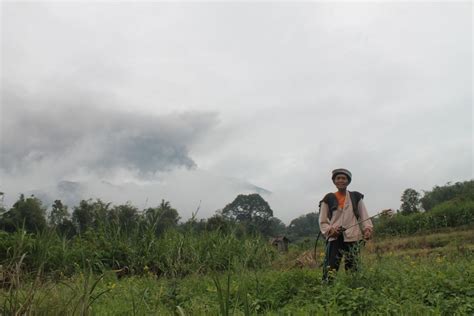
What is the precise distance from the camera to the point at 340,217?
5270mm

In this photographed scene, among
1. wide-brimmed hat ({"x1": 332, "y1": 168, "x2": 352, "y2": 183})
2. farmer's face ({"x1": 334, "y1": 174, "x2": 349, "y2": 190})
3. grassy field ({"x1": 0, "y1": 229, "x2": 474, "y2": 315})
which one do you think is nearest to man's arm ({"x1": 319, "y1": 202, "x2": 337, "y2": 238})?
farmer's face ({"x1": 334, "y1": 174, "x2": 349, "y2": 190})

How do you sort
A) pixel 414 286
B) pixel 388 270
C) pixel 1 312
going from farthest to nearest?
pixel 388 270 → pixel 414 286 → pixel 1 312

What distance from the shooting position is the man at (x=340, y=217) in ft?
16.5

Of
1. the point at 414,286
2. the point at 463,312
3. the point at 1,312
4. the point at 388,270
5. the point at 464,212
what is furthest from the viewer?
the point at 464,212

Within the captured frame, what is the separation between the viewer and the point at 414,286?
402 centimetres

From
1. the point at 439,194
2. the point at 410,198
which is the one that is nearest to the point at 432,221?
the point at 410,198

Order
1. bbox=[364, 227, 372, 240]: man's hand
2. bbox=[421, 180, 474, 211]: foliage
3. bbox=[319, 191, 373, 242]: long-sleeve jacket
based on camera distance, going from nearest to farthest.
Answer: bbox=[364, 227, 372, 240]: man's hand → bbox=[319, 191, 373, 242]: long-sleeve jacket → bbox=[421, 180, 474, 211]: foliage

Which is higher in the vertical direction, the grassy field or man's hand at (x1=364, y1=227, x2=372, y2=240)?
man's hand at (x1=364, y1=227, x2=372, y2=240)

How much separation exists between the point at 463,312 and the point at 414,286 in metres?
0.85

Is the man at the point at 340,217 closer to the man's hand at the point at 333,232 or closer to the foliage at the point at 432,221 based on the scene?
the man's hand at the point at 333,232

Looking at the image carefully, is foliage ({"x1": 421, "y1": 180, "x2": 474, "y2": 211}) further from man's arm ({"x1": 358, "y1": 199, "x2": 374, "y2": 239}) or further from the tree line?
man's arm ({"x1": 358, "y1": 199, "x2": 374, "y2": 239})

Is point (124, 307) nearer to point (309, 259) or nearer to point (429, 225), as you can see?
point (309, 259)

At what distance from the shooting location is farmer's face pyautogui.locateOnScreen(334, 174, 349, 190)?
17.7 ft

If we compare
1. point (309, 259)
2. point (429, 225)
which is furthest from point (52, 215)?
point (429, 225)
